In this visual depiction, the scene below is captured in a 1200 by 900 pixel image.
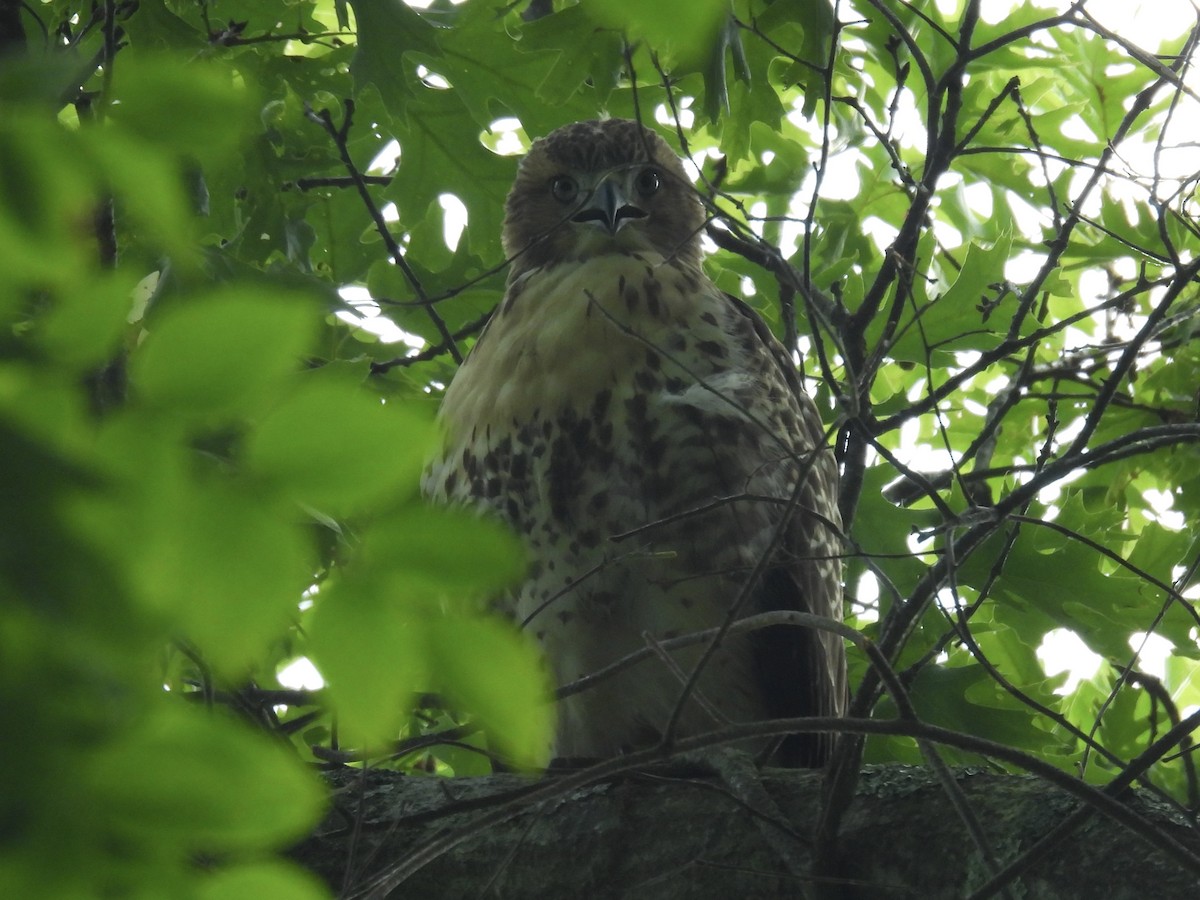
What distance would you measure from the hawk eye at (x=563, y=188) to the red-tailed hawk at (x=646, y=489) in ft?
2.22

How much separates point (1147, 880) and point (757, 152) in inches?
103

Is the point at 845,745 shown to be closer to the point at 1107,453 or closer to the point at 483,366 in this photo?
the point at 1107,453

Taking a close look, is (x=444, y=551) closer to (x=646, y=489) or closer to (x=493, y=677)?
(x=493, y=677)

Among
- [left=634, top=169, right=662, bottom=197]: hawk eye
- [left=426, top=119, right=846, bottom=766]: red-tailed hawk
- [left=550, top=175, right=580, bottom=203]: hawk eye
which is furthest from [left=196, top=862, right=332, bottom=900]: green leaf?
[left=550, top=175, right=580, bottom=203]: hawk eye

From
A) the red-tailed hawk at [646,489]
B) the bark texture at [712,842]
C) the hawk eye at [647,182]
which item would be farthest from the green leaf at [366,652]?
the hawk eye at [647,182]

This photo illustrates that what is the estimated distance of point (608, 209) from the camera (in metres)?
3.77

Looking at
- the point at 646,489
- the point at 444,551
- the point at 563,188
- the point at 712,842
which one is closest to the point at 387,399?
the point at 444,551

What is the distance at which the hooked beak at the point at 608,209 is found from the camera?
375 centimetres

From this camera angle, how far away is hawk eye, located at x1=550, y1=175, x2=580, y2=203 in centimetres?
415

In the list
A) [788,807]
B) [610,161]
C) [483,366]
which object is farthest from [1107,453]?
[610,161]

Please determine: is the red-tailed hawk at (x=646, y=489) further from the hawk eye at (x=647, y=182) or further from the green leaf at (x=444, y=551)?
the green leaf at (x=444, y=551)

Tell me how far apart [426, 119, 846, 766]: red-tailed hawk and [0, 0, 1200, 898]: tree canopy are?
0.22 metres

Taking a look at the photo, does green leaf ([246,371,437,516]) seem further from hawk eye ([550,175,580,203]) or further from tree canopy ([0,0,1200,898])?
hawk eye ([550,175,580,203])

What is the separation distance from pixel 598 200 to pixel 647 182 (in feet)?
0.97
